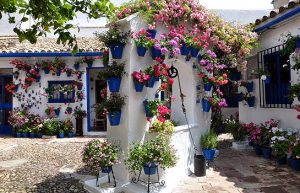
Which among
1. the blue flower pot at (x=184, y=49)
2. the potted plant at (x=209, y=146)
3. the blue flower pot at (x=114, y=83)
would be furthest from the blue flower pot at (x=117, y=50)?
the potted plant at (x=209, y=146)

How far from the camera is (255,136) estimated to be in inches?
350

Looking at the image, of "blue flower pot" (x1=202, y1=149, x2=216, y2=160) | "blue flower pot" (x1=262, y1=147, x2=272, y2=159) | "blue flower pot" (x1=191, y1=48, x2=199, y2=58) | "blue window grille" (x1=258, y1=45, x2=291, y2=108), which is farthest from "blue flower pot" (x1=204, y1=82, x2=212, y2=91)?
"blue flower pot" (x1=262, y1=147, x2=272, y2=159)

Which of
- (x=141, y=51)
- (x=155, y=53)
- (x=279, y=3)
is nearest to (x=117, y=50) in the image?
(x=141, y=51)

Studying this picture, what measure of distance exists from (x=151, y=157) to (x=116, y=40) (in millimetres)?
2305

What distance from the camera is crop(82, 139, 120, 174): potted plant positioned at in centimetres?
565

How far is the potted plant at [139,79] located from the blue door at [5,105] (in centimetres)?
1113

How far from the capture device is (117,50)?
605 cm

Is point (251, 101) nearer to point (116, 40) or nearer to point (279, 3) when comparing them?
point (116, 40)

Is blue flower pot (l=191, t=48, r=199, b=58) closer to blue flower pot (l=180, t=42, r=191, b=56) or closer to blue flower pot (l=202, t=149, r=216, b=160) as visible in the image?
blue flower pot (l=180, t=42, r=191, b=56)

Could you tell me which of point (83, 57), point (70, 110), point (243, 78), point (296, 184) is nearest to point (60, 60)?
point (83, 57)

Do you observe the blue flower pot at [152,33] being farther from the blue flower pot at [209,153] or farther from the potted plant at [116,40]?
the blue flower pot at [209,153]

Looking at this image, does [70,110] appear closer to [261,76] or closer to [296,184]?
[261,76]

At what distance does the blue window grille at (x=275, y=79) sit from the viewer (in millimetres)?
8672

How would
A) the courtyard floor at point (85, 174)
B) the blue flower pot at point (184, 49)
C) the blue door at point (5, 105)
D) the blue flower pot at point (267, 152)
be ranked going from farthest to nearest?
1. the blue door at point (5, 105)
2. the blue flower pot at point (267, 152)
3. the blue flower pot at point (184, 49)
4. the courtyard floor at point (85, 174)
